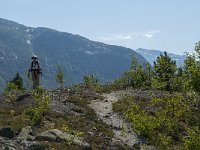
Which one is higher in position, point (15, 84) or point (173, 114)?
point (173, 114)

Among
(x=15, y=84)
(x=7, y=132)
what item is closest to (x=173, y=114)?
(x=7, y=132)

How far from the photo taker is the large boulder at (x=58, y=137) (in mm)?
22972

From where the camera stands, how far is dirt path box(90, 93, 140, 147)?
27.7 meters

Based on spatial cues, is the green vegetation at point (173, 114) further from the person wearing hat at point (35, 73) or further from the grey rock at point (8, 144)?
the grey rock at point (8, 144)

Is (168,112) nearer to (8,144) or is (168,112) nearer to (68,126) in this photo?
(68,126)

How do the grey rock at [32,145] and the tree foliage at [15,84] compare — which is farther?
the tree foliage at [15,84]

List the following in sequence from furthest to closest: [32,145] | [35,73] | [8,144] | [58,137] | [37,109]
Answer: [35,73] → [37,109] → [58,137] → [32,145] → [8,144]

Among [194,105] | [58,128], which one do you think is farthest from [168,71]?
[58,128]

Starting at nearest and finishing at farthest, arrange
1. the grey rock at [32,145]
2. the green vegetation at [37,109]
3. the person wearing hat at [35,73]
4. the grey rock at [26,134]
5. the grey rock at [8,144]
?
the grey rock at [8,144]
the grey rock at [32,145]
the grey rock at [26,134]
the green vegetation at [37,109]
the person wearing hat at [35,73]

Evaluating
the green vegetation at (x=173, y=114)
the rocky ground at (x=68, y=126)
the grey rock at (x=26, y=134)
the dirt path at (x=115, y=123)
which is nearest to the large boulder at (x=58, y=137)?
the rocky ground at (x=68, y=126)

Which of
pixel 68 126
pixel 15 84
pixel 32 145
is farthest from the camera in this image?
pixel 15 84

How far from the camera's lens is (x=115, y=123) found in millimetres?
31141

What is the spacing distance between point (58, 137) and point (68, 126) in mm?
3702

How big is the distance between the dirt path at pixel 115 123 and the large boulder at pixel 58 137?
3093 mm
